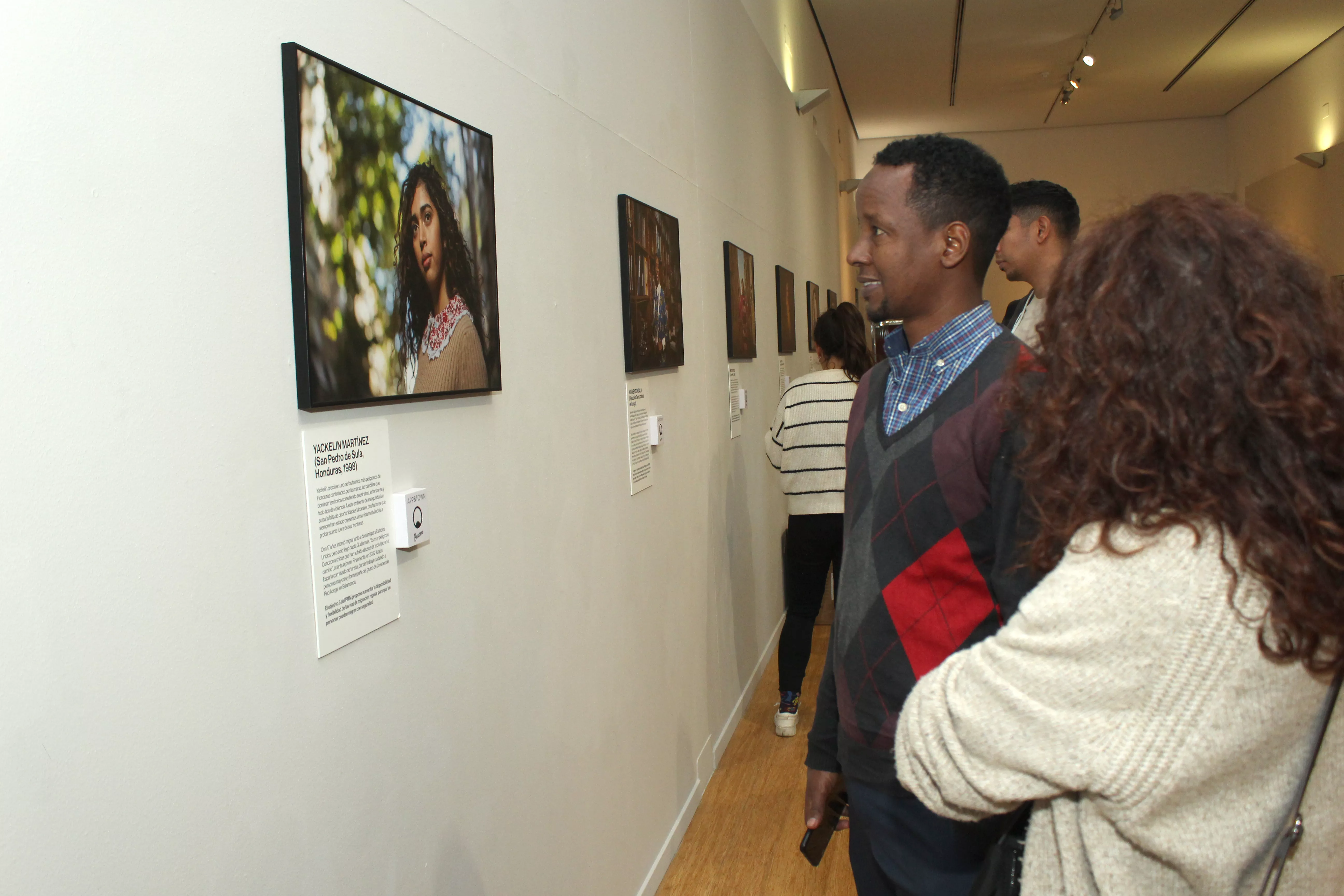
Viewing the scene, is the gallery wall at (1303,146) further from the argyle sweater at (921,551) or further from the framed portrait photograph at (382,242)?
the framed portrait photograph at (382,242)

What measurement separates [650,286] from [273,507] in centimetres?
194

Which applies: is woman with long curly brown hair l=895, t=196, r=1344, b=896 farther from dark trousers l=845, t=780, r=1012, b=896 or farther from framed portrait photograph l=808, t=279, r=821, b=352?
framed portrait photograph l=808, t=279, r=821, b=352

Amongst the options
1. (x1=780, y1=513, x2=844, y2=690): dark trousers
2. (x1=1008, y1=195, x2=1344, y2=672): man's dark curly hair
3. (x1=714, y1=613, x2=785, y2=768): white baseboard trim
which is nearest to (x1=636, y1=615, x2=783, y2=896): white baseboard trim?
(x1=714, y1=613, x2=785, y2=768): white baseboard trim

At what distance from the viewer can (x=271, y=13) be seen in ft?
4.54

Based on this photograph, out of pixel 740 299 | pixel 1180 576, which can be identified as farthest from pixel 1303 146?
pixel 1180 576

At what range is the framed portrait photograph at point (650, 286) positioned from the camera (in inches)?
115

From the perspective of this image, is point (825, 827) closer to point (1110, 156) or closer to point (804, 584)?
point (804, 584)

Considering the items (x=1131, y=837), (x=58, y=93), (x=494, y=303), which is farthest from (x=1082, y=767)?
(x=494, y=303)

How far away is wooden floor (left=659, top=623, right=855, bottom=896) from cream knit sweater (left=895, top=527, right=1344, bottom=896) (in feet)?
6.85

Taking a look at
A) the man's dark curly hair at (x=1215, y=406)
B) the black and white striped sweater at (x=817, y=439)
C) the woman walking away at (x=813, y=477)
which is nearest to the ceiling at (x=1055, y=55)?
the woman walking away at (x=813, y=477)

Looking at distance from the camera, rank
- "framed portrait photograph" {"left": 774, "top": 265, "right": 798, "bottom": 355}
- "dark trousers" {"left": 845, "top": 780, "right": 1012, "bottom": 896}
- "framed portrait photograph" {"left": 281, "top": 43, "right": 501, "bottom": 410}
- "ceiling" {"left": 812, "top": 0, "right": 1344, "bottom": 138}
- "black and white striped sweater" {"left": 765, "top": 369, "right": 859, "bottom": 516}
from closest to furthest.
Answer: "framed portrait photograph" {"left": 281, "top": 43, "right": 501, "bottom": 410} → "dark trousers" {"left": 845, "top": 780, "right": 1012, "bottom": 896} → "black and white striped sweater" {"left": 765, "top": 369, "right": 859, "bottom": 516} → "framed portrait photograph" {"left": 774, "top": 265, "right": 798, "bottom": 355} → "ceiling" {"left": 812, "top": 0, "right": 1344, "bottom": 138}

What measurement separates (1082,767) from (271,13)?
1.47 meters

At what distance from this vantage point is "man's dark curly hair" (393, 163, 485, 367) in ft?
5.43

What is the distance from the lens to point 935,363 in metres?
1.65
